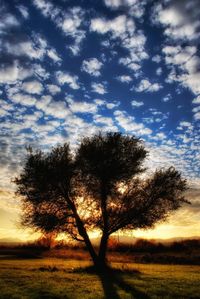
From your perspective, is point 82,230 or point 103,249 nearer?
point 103,249

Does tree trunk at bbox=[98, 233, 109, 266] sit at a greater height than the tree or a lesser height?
lesser

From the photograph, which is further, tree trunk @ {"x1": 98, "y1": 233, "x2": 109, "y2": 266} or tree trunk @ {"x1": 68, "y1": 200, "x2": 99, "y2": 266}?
tree trunk @ {"x1": 68, "y1": 200, "x2": 99, "y2": 266}

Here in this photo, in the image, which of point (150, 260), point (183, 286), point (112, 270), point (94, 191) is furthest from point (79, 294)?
point (150, 260)

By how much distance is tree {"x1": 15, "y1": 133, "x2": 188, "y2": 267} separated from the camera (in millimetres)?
36469

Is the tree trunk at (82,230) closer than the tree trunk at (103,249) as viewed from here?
No

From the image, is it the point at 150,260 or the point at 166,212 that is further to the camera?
the point at 150,260

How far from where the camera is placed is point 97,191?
122 ft

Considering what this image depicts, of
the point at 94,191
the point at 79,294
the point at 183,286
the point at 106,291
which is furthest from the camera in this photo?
the point at 94,191

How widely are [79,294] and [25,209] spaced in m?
19.2

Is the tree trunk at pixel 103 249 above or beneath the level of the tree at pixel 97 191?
beneath

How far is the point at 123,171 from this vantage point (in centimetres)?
3650

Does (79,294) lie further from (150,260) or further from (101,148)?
(150,260)

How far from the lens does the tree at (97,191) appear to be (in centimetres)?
3647

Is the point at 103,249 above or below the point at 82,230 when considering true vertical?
below
